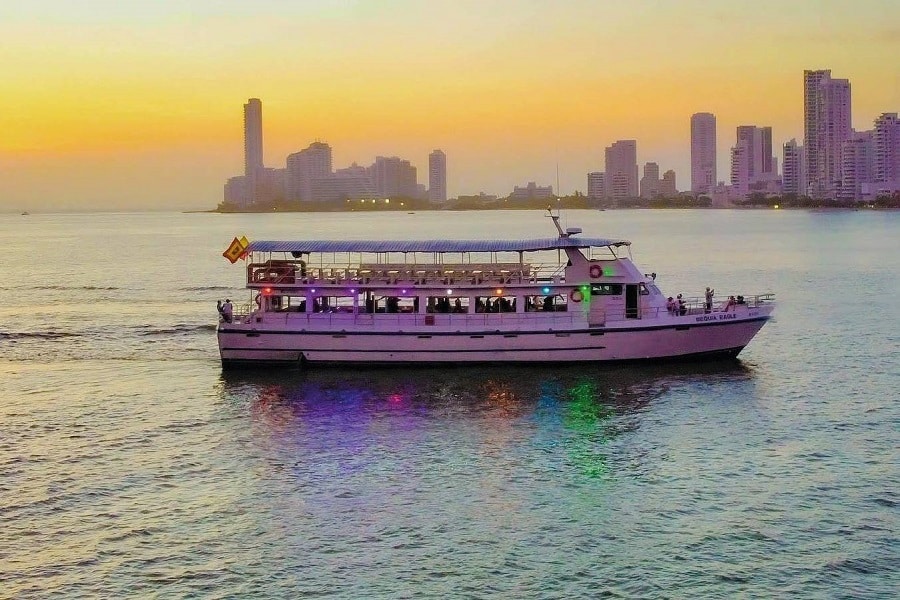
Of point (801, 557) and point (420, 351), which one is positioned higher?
point (420, 351)

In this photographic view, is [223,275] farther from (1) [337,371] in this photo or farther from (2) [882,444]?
(2) [882,444]

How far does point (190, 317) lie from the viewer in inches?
2677

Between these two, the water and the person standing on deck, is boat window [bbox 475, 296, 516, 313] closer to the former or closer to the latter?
the water

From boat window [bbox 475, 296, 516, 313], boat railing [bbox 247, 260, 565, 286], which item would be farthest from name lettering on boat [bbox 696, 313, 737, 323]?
boat window [bbox 475, 296, 516, 313]

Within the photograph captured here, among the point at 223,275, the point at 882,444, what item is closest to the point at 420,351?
the point at 882,444

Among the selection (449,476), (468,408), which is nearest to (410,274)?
(468,408)

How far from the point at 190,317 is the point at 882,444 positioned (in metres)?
45.6

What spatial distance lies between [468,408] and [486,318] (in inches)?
320

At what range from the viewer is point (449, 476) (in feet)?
102

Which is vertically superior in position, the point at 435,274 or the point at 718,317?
the point at 435,274

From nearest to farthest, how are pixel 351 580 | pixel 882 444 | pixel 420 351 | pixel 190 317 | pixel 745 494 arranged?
pixel 351 580, pixel 745 494, pixel 882 444, pixel 420 351, pixel 190 317

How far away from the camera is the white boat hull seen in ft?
152

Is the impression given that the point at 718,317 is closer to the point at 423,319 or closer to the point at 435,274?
the point at 435,274

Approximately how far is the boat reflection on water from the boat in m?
0.77
